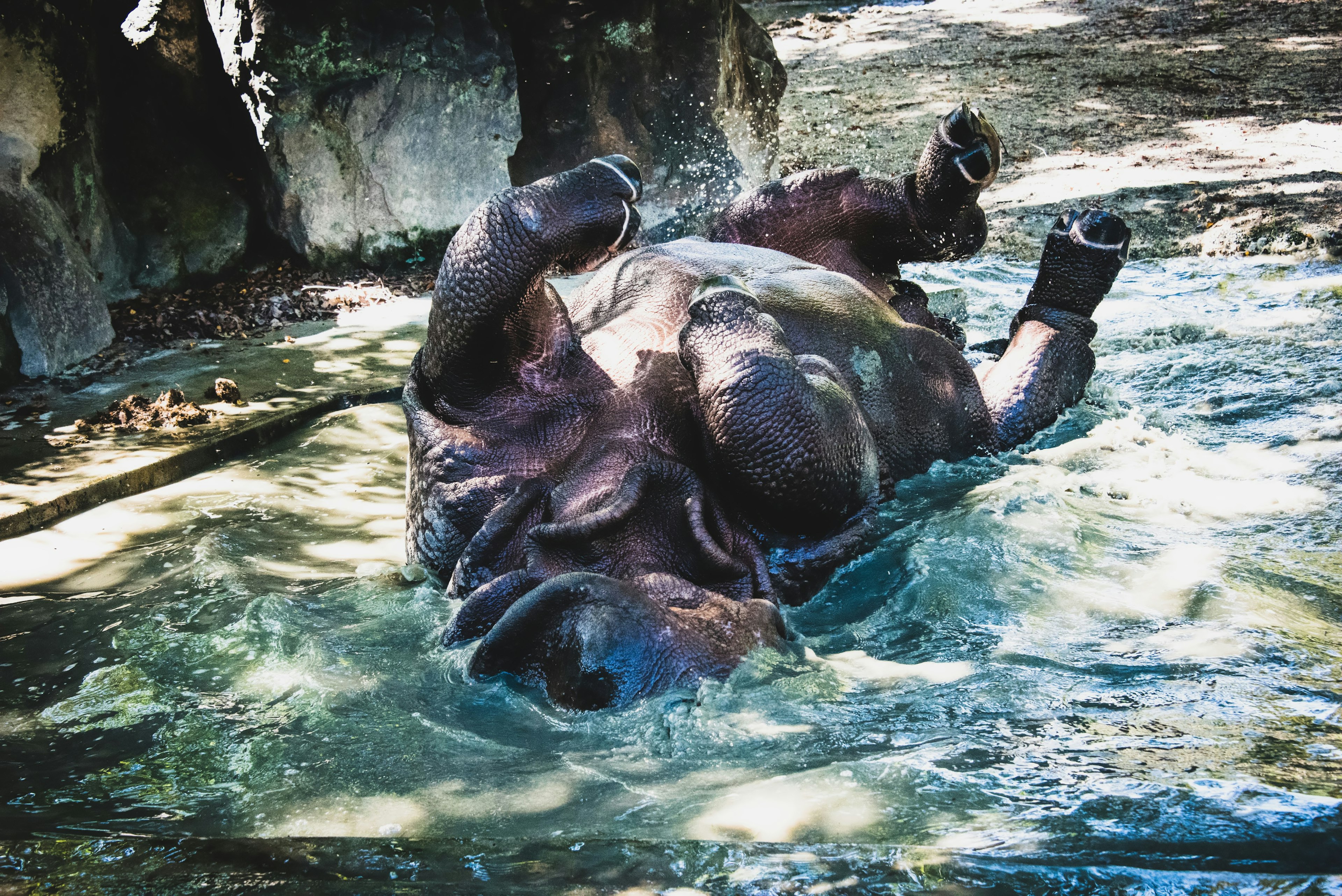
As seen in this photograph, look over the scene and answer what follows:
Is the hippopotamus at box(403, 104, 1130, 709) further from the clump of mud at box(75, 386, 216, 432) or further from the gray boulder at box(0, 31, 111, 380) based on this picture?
the gray boulder at box(0, 31, 111, 380)

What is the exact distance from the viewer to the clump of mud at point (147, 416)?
5406mm

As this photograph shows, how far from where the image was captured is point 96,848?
77.9 inches

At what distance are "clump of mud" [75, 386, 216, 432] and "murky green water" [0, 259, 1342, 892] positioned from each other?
3.18ft

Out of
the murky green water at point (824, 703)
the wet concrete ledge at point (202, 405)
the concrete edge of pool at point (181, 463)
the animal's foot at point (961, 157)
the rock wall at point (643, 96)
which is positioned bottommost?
the murky green water at point (824, 703)

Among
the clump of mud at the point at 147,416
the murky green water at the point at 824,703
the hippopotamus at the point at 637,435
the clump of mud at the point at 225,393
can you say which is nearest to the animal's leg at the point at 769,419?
the hippopotamus at the point at 637,435

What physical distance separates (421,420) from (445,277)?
489 mm

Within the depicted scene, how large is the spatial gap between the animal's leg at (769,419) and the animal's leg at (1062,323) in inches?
56.7

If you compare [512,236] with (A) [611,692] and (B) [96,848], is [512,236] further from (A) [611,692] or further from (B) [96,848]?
(B) [96,848]

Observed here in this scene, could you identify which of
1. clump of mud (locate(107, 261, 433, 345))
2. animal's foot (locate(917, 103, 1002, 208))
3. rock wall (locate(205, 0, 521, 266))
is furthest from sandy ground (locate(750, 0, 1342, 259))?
clump of mud (locate(107, 261, 433, 345))

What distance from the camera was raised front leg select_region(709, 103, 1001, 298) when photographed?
4926mm

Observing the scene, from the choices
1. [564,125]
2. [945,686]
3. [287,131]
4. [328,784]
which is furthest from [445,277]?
[564,125]

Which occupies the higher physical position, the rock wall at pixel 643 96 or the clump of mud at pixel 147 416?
the rock wall at pixel 643 96

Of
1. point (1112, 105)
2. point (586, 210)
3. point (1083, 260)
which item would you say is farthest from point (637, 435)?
point (1112, 105)

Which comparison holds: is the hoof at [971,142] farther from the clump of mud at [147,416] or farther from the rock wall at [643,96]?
the rock wall at [643,96]
